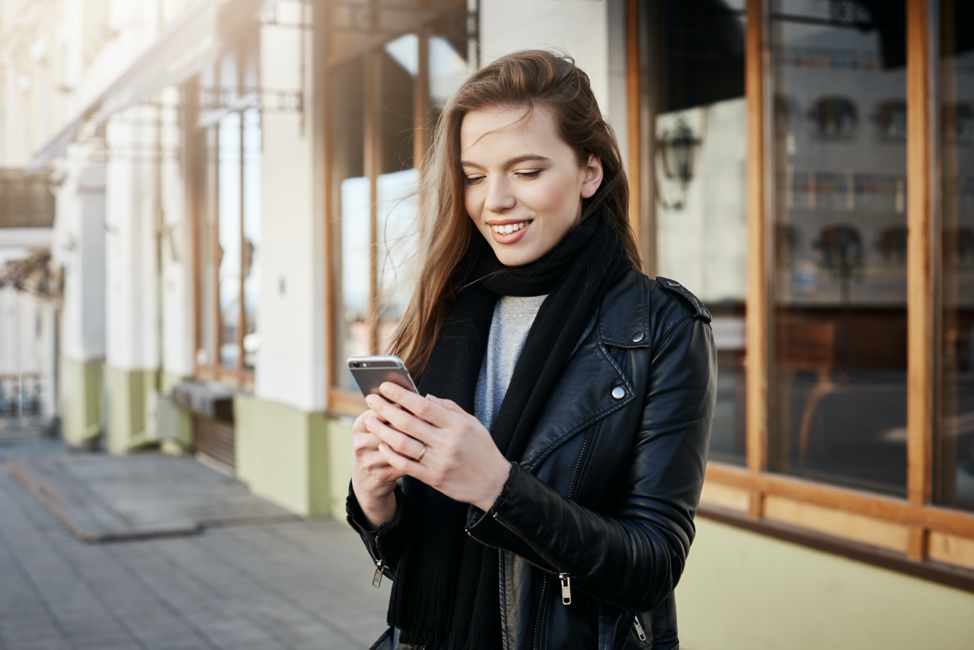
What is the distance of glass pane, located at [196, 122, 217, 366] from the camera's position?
12695 mm

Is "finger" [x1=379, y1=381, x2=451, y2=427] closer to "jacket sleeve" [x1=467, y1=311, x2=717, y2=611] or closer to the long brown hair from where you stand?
"jacket sleeve" [x1=467, y1=311, x2=717, y2=611]

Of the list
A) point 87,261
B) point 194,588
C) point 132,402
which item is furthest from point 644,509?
point 87,261

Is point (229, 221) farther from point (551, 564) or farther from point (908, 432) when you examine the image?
point (551, 564)

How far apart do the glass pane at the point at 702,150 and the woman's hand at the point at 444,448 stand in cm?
388

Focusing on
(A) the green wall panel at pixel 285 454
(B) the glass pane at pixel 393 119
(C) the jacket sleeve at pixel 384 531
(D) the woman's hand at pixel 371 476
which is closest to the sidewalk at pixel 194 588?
(A) the green wall panel at pixel 285 454

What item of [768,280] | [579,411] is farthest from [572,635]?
[768,280]

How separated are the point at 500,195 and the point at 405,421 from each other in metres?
0.48

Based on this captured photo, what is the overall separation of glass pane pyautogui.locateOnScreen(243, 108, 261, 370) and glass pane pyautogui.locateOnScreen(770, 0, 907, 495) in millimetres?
5425

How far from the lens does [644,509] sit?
166cm

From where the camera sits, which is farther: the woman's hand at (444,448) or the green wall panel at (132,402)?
the green wall panel at (132,402)

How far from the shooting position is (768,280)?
486 cm

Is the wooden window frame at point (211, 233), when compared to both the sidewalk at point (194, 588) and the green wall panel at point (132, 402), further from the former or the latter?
the sidewalk at point (194, 588)

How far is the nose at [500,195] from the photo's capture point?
182cm

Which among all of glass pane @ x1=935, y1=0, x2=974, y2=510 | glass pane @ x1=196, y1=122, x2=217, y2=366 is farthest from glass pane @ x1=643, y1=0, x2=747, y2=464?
glass pane @ x1=196, y1=122, x2=217, y2=366
